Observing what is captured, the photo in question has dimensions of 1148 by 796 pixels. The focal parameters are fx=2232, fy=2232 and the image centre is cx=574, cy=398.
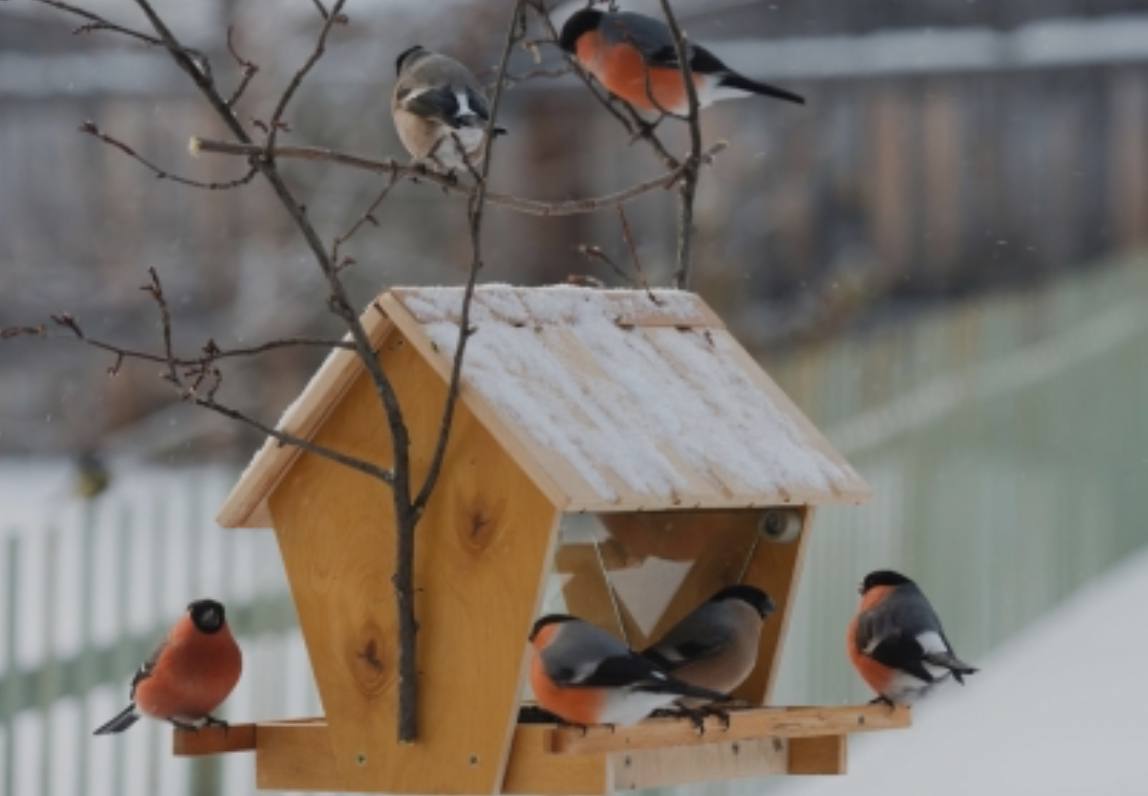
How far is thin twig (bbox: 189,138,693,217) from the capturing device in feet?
10.1

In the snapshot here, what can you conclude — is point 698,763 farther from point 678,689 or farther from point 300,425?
point 300,425

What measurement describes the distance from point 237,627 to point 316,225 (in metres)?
5.56

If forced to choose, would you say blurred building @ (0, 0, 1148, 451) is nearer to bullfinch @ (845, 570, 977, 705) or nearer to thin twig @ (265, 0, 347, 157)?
bullfinch @ (845, 570, 977, 705)

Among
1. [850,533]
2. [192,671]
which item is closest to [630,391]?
[192,671]

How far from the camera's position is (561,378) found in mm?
3377

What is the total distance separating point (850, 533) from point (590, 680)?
6.43 m

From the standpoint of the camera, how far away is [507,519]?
3.21m

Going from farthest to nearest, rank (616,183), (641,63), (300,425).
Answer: (616,183)
(641,63)
(300,425)

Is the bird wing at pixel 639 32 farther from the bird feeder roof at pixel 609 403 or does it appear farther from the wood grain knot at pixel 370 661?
the wood grain knot at pixel 370 661

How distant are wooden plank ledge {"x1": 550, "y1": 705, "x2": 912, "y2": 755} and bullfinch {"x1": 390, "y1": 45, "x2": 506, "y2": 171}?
1.12 metres

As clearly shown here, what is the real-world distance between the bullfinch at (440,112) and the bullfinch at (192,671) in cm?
88

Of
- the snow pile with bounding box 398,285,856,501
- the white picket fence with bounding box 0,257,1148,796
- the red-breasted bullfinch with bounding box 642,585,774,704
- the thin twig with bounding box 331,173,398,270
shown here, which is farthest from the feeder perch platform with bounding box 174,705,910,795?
the white picket fence with bounding box 0,257,1148,796

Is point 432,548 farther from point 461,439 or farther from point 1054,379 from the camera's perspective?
point 1054,379

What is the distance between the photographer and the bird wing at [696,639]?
3.48m
